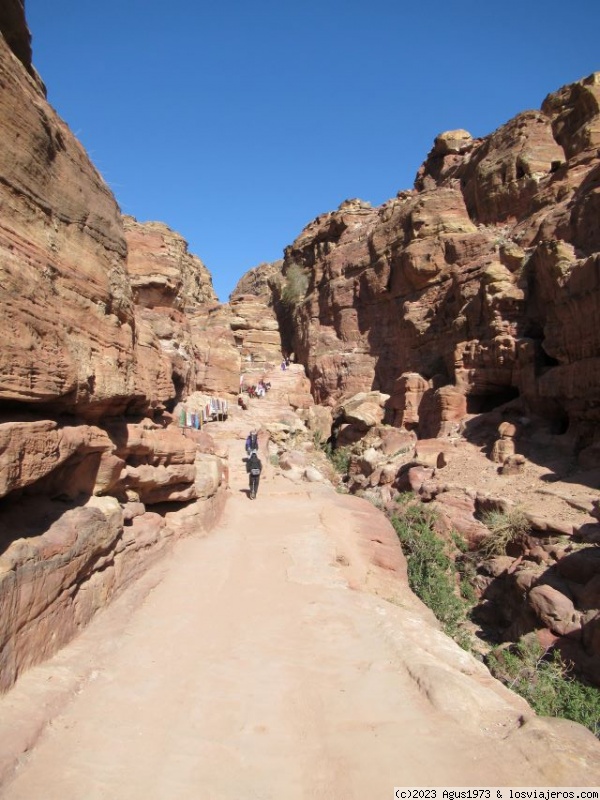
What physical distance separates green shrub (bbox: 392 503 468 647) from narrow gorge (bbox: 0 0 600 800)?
15.7 inches

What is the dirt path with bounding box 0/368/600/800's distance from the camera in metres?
2.91

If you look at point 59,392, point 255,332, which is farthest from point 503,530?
point 255,332

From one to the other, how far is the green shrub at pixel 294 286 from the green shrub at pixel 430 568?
2459cm

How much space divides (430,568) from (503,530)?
2.39 metres

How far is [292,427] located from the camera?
23.5m

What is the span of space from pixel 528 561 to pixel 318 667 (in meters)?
8.58

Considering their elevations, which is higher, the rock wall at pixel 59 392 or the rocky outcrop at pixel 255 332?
the rocky outcrop at pixel 255 332

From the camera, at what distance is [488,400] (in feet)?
70.1

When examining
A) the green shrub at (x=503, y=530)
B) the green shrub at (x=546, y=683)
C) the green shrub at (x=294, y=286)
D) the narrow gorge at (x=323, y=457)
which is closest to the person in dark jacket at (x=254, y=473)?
the narrow gorge at (x=323, y=457)

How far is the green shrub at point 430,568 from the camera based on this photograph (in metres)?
9.44

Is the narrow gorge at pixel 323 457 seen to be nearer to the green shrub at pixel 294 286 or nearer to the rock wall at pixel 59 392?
the rock wall at pixel 59 392

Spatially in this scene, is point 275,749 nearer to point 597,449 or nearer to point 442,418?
point 597,449

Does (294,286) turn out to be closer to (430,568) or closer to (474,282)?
(474,282)

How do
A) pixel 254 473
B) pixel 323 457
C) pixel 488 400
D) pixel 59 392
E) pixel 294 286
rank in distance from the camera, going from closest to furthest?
A: pixel 59 392 → pixel 254 473 → pixel 488 400 → pixel 323 457 → pixel 294 286
